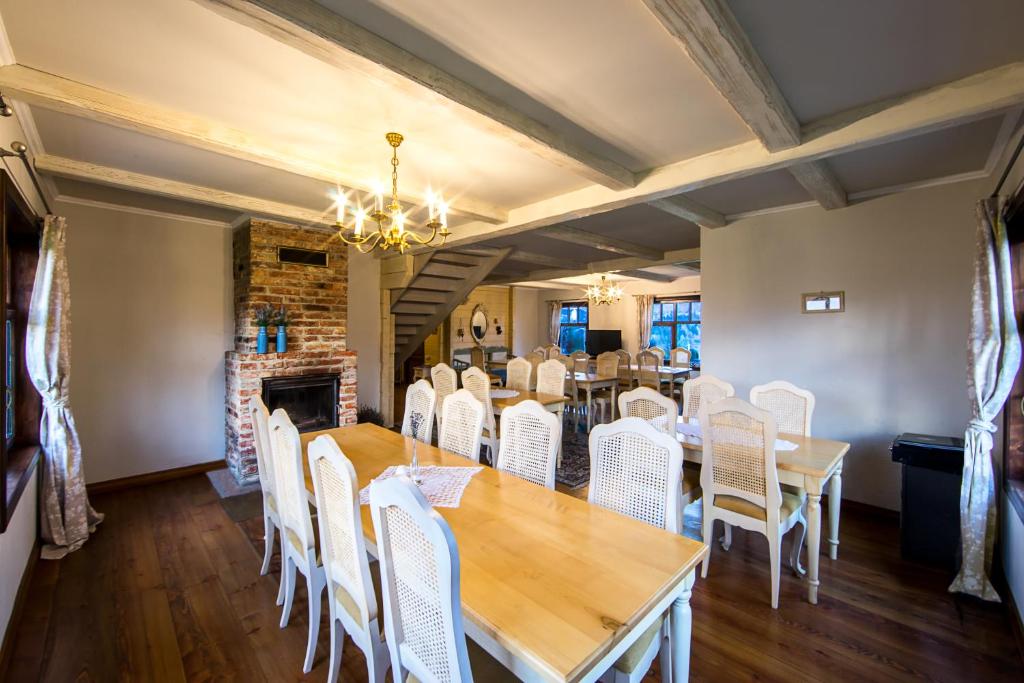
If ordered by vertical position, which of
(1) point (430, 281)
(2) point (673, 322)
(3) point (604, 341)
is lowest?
(3) point (604, 341)

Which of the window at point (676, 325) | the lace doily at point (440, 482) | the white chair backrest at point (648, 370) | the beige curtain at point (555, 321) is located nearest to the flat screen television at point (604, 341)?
the window at point (676, 325)

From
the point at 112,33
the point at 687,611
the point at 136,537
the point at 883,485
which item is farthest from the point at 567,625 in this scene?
the point at 883,485

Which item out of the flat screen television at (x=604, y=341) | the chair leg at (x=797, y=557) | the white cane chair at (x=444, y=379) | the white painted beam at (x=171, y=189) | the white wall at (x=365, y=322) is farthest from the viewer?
the flat screen television at (x=604, y=341)

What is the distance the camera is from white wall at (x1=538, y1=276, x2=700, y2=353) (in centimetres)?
921

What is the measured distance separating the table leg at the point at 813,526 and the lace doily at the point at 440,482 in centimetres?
165

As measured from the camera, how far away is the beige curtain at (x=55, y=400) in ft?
8.23

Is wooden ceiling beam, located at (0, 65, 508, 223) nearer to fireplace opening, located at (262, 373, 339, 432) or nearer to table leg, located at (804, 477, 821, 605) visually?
fireplace opening, located at (262, 373, 339, 432)

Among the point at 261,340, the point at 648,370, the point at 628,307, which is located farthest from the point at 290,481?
the point at 628,307

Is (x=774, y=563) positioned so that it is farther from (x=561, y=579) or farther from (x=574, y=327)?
(x=574, y=327)

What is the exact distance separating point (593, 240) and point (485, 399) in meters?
2.18

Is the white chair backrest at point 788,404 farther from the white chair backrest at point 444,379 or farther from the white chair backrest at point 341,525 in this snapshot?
the white chair backrest at point 341,525

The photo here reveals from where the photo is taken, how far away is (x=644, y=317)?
9.69m

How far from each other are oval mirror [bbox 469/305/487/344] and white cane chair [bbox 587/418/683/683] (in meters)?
8.82

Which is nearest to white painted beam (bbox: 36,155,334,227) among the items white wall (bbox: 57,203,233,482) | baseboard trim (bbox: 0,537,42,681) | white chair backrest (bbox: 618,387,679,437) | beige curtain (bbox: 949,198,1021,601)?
white wall (bbox: 57,203,233,482)
